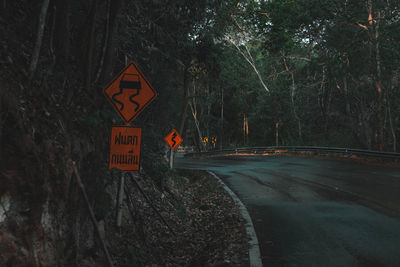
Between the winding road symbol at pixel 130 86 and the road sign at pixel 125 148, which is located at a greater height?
the winding road symbol at pixel 130 86

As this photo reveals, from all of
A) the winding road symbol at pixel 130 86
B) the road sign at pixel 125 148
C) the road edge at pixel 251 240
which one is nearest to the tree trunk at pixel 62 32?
the winding road symbol at pixel 130 86

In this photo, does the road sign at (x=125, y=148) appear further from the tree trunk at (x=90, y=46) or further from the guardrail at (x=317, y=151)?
the guardrail at (x=317, y=151)

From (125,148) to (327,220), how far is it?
5.11m

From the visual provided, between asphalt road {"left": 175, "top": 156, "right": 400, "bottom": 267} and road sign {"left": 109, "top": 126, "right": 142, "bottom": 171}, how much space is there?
288 cm

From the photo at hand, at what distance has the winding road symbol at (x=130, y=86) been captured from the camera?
23.2ft

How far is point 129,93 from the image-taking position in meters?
7.23

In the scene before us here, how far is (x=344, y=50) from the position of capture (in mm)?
27406

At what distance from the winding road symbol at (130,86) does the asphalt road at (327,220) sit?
146 inches

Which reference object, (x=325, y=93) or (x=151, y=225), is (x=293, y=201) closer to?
(x=151, y=225)

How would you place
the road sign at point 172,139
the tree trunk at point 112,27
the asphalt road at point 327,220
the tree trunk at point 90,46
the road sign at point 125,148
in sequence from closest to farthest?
the asphalt road at point 327,220 < the tree trunk at point 90,46 < the road sign at point 125,148 < the tree trunk at point 112,27 < the road sign at point 172,139

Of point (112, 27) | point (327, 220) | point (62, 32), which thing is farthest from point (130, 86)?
point (327, 220)

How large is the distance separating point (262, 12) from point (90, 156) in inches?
595

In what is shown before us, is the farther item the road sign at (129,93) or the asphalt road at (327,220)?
the road sign at (129,93)

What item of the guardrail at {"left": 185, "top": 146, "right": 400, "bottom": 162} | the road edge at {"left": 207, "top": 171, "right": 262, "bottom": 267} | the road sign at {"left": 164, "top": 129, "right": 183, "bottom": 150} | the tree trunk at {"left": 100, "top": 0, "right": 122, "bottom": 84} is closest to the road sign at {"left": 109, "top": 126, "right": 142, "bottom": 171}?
the tree trunk at {"left": 100, "top": 0, "right": 122, "bottom": 84}
